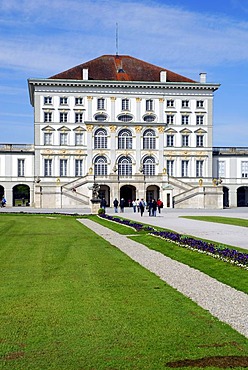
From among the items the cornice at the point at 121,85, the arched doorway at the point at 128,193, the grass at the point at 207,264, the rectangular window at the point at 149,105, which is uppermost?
the cornice at the point at 121,85

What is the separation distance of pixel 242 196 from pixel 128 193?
18153 millimetres

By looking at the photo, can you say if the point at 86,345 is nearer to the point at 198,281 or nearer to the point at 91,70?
the point at 198,281

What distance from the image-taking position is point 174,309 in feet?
31.3

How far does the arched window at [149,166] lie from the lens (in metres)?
75.9

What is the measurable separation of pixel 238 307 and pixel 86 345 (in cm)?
313

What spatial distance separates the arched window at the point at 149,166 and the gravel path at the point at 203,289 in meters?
58.2

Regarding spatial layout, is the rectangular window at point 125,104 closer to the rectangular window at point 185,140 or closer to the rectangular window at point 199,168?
the rectangular window at point 185,140

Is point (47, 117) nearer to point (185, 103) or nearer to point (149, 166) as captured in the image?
point (149, 166)

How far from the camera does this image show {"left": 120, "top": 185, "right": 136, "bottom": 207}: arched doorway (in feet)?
246

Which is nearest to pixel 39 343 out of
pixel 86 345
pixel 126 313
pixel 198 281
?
pixel 86 345

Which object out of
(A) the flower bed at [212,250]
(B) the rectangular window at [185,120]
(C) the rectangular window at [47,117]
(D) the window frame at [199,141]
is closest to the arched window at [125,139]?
(B) the rectangular window at [185,120]

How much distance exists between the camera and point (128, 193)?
76188 millimetres

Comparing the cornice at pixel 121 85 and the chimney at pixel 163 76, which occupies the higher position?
the chimney at pixel 163 76

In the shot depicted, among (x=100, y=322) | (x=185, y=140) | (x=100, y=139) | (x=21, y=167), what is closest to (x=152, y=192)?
(x=185, y=140)
